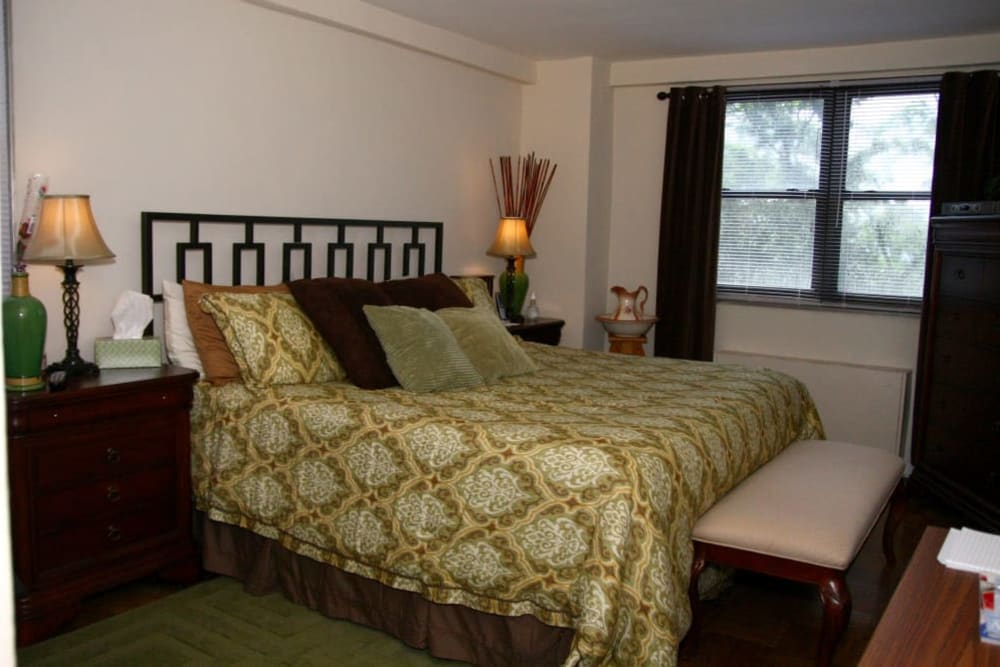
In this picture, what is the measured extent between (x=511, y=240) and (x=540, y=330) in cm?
54

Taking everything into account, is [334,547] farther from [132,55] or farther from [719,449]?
[132,55]

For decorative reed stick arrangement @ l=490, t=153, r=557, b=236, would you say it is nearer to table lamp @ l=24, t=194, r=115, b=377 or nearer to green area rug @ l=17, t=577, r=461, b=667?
table lamp @ l=24, t=194, r=115, b=377

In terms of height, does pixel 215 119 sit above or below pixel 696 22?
below

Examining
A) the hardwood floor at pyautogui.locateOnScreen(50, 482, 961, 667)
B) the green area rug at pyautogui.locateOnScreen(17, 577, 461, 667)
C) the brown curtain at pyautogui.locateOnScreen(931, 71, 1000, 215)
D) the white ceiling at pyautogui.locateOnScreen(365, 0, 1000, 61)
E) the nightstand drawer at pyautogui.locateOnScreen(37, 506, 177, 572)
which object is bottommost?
the green area rug at pyautogui.locateOnScreen(17, 577, 461, 667)

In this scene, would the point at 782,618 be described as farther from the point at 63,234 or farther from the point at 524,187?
the point at 524,187

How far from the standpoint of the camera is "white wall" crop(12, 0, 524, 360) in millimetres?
3037

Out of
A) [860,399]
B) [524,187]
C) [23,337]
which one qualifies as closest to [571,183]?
[524,187]

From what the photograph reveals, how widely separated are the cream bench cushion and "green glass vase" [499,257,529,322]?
2.18m

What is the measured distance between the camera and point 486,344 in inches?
139

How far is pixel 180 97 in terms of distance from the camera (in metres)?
3.43

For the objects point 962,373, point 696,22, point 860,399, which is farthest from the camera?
point 860,399

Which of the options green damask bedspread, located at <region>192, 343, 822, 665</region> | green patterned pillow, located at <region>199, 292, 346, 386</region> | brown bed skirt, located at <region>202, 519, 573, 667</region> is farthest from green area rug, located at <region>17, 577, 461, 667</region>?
green patterned pillow, located at <region>199, 292, 346, 386</region>

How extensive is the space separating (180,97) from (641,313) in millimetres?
3050

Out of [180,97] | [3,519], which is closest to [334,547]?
[180,97]
